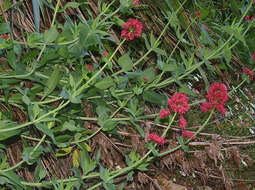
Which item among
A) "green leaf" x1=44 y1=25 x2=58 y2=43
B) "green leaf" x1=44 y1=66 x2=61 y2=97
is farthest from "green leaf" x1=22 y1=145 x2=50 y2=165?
"green leaf" x1=44 y1=25 x2=58 y2=43

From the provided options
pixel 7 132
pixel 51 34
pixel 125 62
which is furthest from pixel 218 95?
pixel 7 132

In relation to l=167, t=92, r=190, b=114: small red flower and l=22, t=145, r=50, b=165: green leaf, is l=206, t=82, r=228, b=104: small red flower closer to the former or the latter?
l=167, t=92, r=190, b=114: small red flower

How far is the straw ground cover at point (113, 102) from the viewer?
3.82 feet

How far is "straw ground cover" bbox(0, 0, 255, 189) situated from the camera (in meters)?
1.16

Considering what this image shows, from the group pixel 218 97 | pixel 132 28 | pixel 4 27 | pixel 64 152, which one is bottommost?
pixel 218 97

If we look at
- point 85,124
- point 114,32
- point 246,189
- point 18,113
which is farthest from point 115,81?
point 246,189

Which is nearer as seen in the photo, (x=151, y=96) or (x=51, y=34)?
(x=51, y=34)

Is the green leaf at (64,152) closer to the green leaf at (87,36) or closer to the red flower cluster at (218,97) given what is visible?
the green leaf at (87,36)

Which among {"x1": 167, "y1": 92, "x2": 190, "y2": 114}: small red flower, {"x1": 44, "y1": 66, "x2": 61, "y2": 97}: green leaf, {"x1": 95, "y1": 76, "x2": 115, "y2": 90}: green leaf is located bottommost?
{"x1": 167, "y1": 92, "x2": 190, "y2": 114}: small red flower

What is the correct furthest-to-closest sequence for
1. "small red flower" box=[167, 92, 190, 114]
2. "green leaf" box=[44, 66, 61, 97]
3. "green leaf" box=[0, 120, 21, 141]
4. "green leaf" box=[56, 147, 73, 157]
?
1. "green leaf" box=[56, 147, 73, 157]
2. "small red flower" box=[167, 92, 190, 114]
3. "green leaf" box=[44, 66, 61, 97]
4. "green leaf" box=[0, 120, 21, 141]

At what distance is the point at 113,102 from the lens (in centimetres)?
144

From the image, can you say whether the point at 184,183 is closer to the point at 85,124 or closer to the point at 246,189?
the point at 246,189

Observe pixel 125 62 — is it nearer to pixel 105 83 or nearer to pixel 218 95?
pixel 105 83

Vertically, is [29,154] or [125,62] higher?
[125,62]
